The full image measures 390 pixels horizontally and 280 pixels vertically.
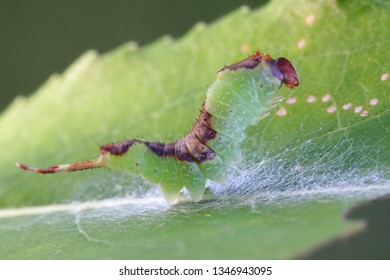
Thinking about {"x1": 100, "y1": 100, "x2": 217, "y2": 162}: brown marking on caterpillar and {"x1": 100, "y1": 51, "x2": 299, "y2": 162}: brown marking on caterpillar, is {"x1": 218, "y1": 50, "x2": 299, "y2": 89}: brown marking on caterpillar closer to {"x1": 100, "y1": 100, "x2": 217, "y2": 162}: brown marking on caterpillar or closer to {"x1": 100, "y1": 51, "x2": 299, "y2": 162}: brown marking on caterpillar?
{"x1": 100, "y1": 51, "x2": 299, "y2": 162}: brown marking on caterpillar

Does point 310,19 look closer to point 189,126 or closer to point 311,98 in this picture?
point 311,98

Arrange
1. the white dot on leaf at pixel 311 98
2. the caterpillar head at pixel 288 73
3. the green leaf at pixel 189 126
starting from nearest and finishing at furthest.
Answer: the green leaf at pixel 189 126, the caterpillar head at pixel 288 73, the white dot on leaf at pixel 311 98

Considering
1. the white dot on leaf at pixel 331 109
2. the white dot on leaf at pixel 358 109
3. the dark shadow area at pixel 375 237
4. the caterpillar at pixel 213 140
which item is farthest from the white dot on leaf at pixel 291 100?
the dark shadow area at pixel 375 237

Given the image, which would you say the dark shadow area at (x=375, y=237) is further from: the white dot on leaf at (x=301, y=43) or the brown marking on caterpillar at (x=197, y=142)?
the white dot on leaf at (x=301, y=43)

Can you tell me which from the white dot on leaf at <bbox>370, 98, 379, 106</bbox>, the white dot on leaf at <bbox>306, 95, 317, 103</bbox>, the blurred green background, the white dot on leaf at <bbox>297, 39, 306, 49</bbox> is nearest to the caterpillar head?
the white dot on leaf at <bbox>306, 95, 317, 103</bbox>

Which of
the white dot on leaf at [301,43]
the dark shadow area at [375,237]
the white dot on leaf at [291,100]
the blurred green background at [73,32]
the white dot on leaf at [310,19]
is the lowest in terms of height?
the dark shadow area at [375,237]

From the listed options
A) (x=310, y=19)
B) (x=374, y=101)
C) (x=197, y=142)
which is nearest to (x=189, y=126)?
(x=197, y=142)
